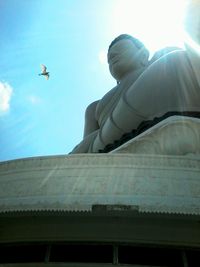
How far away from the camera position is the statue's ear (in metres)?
9.32

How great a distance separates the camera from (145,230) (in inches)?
170

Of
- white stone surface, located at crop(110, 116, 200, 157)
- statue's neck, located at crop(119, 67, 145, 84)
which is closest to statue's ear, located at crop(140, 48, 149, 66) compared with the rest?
statue's neck, located at crop(119, 67, 145, 84)

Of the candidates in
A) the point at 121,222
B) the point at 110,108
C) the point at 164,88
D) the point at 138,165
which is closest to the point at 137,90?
the point at 164,88

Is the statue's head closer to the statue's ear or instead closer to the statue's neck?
the statue's ear

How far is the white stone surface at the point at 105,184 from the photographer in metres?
4.35

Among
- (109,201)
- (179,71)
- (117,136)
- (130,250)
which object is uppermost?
(179,71)

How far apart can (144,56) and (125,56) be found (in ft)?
1.36

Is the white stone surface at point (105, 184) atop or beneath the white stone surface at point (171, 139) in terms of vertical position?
beneath

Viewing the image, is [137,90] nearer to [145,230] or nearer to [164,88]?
[164,88]

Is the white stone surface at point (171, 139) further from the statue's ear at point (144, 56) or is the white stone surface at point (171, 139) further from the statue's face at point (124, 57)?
the statue's ear at point (144, 56)

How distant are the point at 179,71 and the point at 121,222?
3641mm

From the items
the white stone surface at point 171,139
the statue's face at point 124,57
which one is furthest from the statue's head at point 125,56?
the white stone surface at point 171,139

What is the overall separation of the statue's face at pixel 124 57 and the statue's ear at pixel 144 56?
73 millimetres

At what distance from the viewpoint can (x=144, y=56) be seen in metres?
9.38
